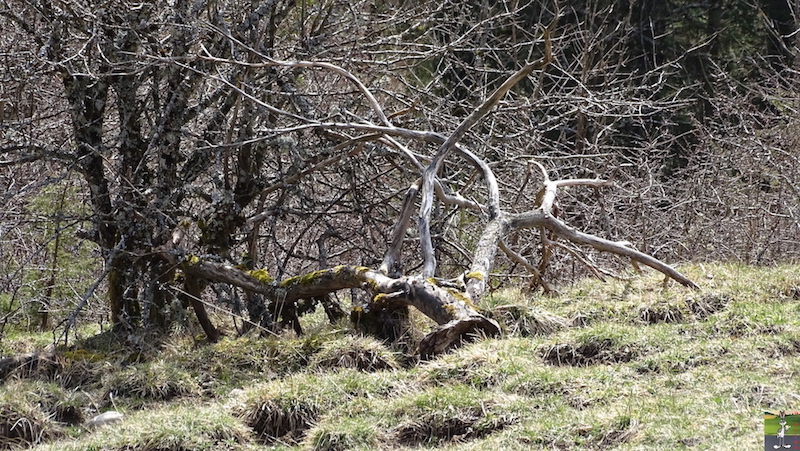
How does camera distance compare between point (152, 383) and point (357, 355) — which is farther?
point (152, 383)

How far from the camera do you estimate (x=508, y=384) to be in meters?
5.16

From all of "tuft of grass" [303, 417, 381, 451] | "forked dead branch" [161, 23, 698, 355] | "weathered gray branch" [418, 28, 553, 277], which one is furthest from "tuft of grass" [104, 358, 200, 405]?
"weathered gray branch" [418, 28, 553, 277]

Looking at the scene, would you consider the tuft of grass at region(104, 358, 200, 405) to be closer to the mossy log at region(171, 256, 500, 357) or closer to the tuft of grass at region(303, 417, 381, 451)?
the mossy log at region(171, 256, 500, 357)

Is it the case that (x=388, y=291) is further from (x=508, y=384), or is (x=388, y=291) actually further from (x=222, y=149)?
(x=222, y=149)

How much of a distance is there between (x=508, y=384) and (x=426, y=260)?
137 centimetres

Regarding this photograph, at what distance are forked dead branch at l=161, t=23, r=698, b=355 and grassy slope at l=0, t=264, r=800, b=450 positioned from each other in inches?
10.0

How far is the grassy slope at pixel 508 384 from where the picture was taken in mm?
4566

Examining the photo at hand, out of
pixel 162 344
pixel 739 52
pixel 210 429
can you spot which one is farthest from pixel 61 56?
pixel 739 52

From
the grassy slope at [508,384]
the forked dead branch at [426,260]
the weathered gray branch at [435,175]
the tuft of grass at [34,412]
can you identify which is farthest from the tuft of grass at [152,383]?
the weathered gray branch at [435,175]

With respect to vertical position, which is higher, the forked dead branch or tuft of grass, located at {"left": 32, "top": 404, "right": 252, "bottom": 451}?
the forked dead branch

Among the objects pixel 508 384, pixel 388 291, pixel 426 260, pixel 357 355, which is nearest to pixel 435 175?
pixel 426 260

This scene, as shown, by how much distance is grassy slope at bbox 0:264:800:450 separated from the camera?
4566 millimetres

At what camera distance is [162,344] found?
24.4ft

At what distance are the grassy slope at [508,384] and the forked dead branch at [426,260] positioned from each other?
0.83 feet
